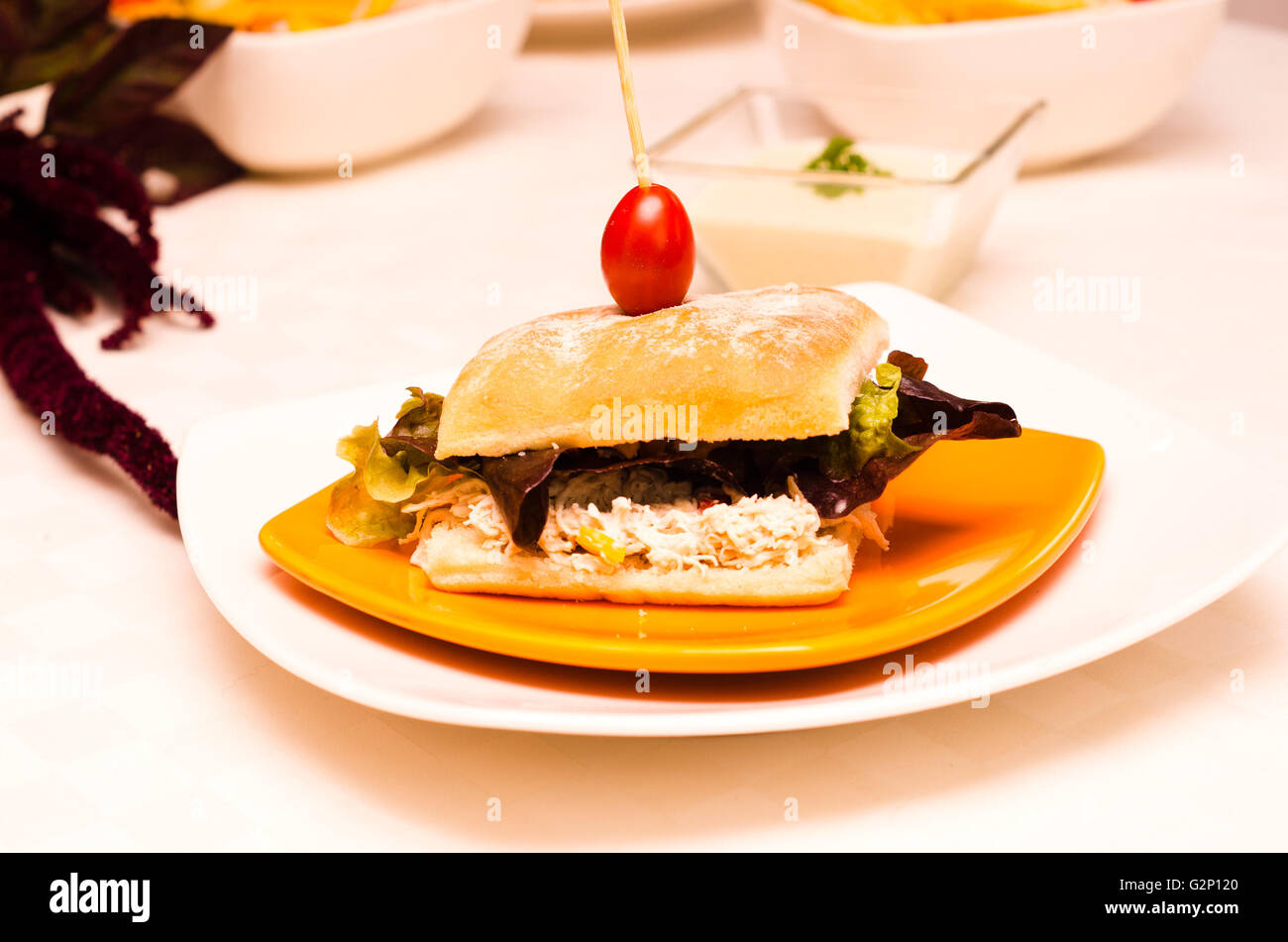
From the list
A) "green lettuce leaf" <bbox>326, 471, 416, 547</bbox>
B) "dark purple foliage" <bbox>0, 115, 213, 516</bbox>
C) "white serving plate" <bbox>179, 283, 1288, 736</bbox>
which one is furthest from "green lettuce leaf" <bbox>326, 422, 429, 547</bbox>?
"dark purple foliage" <bbox>0, 115, 213, 516</bbox>

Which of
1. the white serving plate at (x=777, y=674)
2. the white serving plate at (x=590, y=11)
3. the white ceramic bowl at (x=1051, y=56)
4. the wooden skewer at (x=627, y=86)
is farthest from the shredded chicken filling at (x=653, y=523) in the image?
the white serving plate at (x=590, y=11)

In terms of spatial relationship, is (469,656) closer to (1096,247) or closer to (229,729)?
(229,729)

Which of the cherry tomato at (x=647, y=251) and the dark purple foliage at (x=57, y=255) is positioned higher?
the cherry tomato at (x=647, y=251)

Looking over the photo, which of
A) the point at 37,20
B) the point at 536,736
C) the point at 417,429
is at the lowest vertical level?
the point at 536,736

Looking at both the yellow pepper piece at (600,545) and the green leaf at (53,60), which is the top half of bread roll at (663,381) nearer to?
the yellow pepper piece at (600,545)

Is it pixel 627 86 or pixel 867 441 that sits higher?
pixel 627 86

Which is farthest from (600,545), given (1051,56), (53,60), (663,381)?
(53,60)

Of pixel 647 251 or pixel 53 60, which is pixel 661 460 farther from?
pixel 53 60
